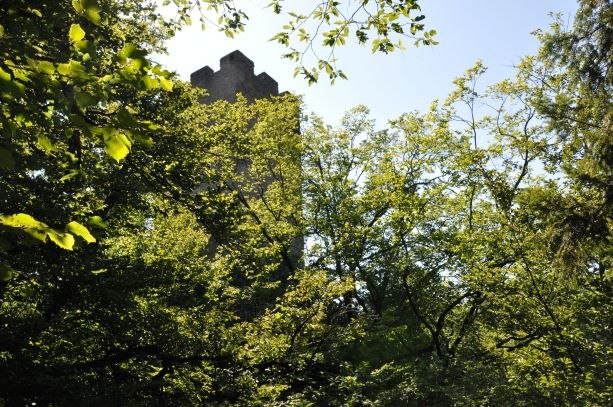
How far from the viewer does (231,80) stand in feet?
111

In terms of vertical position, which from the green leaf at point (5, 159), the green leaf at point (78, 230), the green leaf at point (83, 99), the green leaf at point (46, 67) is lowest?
the green leaf at point (78, 230)

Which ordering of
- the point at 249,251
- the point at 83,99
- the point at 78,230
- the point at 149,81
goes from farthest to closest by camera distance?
the point at 249,251
the point at 149,81
the point at 83,99
the point at 78,230

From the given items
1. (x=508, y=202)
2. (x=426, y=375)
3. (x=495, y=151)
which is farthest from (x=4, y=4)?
(x=495, y=151)

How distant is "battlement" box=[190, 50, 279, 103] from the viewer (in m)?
33.6

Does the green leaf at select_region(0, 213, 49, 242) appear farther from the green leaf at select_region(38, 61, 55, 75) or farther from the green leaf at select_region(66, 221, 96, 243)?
the green leaf at select_region(38, 61, 55, 75)

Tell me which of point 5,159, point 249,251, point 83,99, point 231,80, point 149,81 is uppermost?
point 231,80

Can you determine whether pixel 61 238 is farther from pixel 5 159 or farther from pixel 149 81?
pixel 149 81

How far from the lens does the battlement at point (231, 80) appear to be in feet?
110

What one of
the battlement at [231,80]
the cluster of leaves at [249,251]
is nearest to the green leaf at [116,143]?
the cluster of leaves at [249,251]

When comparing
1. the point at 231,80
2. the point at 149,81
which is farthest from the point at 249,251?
the point at 231,80

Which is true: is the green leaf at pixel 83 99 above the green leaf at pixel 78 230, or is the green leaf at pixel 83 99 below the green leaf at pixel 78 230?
above

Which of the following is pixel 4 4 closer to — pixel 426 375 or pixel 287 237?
pixel 426 375

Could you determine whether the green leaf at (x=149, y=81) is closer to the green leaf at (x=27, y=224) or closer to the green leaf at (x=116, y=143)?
the green leaf at (x=116, y=143)

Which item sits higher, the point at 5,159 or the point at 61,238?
the point at 5,159
